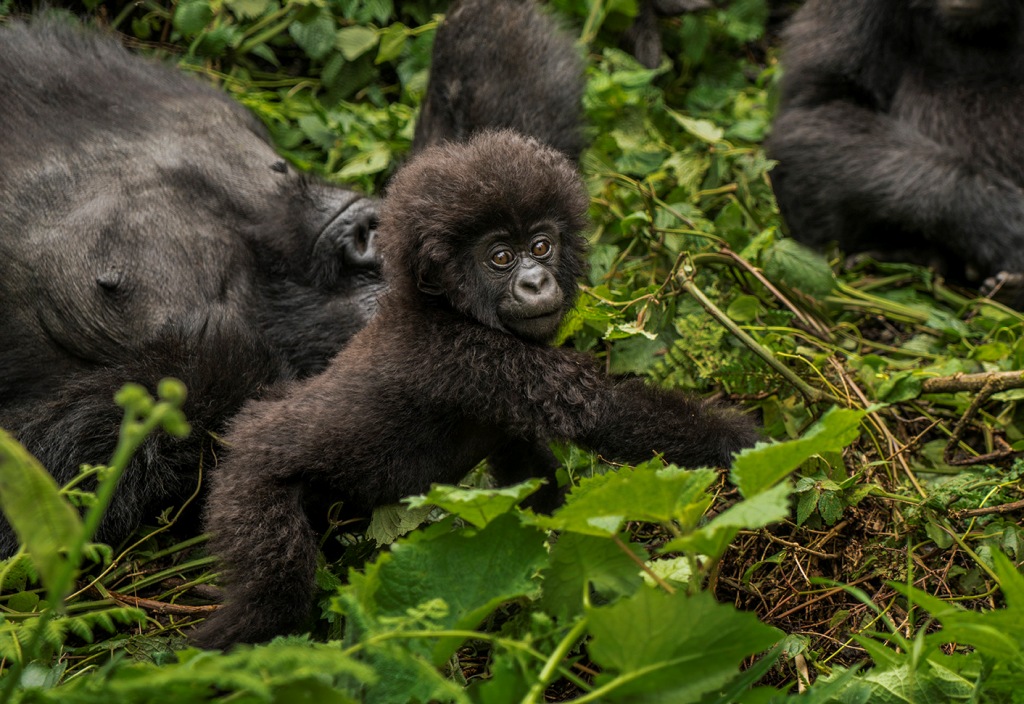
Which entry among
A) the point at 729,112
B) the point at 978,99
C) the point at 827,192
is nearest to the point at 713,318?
the point at 827,192

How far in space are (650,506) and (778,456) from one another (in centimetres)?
22

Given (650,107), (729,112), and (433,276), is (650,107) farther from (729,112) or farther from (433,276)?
(433,276)

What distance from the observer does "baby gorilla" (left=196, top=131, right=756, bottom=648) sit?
244 cm

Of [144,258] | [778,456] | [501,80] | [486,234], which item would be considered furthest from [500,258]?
[501,80]

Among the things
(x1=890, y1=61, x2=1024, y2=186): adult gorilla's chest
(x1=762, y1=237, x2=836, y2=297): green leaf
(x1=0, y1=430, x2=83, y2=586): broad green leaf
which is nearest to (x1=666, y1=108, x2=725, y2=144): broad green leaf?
(x1=890, y1=61, x2=1024, y2=186): adult gorilla's chest

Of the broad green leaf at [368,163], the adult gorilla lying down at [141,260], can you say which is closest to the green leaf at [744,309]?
the adult gorilla lying down at [141,260]

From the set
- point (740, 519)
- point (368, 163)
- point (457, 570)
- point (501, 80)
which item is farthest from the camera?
point (368, 163)

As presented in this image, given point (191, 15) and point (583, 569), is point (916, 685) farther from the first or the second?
point (191, 15)

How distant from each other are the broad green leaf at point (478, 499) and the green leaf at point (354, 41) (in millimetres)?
2894

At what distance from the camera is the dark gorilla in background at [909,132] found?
13.1 ft

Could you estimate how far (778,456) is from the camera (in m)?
1.82

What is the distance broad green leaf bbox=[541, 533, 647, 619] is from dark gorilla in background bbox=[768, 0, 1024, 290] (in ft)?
8.36

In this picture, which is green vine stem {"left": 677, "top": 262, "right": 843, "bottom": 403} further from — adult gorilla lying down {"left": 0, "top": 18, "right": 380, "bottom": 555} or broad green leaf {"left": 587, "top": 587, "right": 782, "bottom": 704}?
broad green leaf {"left": 587, "top": 587, "right": 782, "bottom": 704}

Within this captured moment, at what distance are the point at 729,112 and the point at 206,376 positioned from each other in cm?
294
